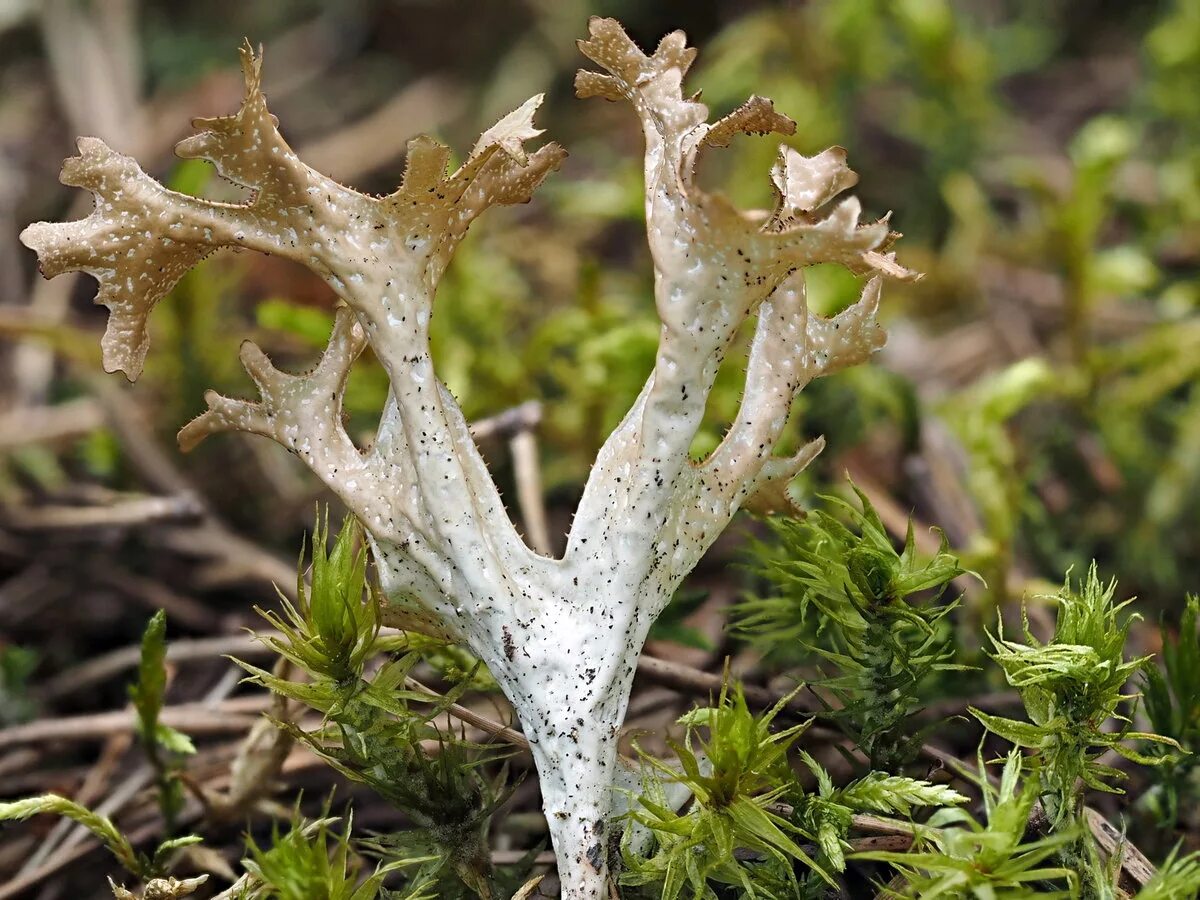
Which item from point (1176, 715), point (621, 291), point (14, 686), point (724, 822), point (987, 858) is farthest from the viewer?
point (621, 291)

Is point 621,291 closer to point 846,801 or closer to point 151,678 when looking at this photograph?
point 151,678

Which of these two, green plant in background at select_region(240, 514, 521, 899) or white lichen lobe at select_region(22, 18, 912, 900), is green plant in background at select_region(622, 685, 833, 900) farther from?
green plant in background at select_region(240, 514, 521, 899)

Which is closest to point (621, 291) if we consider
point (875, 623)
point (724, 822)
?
point (875, 623)

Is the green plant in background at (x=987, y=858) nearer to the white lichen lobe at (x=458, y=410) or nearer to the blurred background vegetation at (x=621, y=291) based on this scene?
the white lichen lobe at (x=458, y=410)

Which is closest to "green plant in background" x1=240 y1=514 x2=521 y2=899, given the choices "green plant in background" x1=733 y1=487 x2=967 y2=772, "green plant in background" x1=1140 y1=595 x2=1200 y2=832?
"green plant in background" x1=733 y1=487 x2=967 y2=772

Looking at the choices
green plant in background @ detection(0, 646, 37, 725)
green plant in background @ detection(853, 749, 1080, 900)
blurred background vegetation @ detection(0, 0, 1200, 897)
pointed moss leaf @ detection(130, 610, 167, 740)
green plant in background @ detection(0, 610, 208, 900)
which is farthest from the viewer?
blurred background vegetation @ detection(0, 0, 1200, 897)
